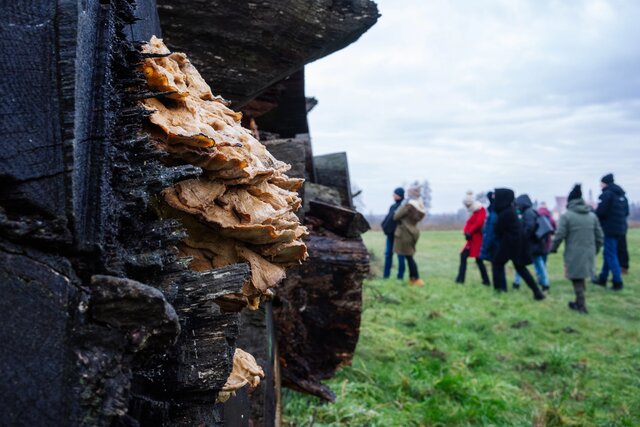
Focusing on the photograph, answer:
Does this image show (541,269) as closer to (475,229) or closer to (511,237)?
(475,229)

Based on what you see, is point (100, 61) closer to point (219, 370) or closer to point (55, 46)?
point (55, 46)

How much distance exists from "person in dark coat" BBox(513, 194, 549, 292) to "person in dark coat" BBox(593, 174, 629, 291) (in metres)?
1.40

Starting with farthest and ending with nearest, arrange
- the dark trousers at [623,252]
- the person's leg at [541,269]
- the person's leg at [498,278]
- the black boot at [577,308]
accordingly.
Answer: the dark trousers at [623,252] < the person's leg at [541,269] < the person's leg at [498,278] < the black boot at [577,308]

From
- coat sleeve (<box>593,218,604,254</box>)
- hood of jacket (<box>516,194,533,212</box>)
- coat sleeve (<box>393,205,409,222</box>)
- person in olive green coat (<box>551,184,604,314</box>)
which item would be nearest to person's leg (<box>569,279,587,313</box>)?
person in olive green coat (<box>551,184,604,314</box>)

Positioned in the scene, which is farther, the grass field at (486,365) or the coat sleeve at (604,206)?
the coat sleeve at (604,206)

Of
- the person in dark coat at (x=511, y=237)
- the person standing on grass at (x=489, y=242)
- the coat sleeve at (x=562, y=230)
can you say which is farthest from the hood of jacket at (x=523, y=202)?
the coat sleeve at (x=562, y=230)


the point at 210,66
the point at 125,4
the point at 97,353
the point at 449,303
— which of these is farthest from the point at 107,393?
the point at 449,303

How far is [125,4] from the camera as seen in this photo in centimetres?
167

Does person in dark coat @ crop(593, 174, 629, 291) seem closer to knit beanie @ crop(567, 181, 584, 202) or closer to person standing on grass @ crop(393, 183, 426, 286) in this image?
knit beanie @ crop(567, 181, 584, 202)

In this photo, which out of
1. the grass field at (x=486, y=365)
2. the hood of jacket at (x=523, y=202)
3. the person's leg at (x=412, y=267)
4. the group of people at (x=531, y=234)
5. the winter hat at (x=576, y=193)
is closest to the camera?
the grass field at (x=486, y=365)

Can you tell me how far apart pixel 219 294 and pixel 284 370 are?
11.5 ft

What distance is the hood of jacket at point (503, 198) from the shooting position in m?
12.6

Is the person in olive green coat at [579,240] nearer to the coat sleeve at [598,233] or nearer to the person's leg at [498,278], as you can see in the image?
the coat sleeve at [598,233]

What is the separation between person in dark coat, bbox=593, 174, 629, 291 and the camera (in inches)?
517
